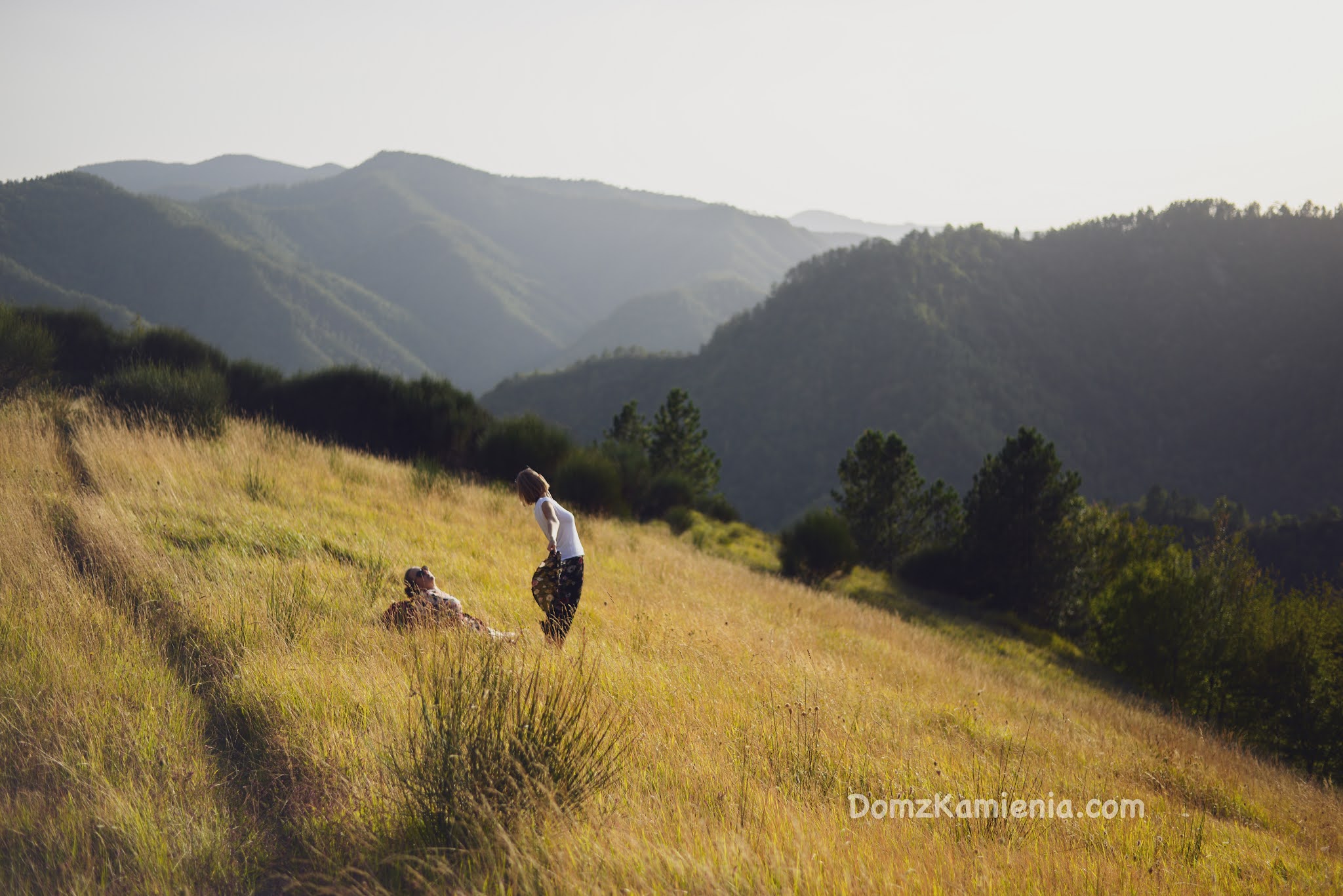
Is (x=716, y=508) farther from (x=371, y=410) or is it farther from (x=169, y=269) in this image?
(x=169, y=269)

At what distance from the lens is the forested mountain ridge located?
4882 inches

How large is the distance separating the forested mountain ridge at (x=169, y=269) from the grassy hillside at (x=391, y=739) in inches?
4596

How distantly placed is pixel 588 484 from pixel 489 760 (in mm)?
13656

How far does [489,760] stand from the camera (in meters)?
2.58

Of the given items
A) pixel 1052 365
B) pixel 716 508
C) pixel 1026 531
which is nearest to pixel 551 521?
pixel 1026 531

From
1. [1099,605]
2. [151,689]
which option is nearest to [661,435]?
[1099,605]

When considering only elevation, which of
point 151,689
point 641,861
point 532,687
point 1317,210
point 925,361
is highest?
point 1317,210

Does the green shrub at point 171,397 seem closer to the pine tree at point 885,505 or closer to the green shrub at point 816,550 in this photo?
the green shrub at point 816,550

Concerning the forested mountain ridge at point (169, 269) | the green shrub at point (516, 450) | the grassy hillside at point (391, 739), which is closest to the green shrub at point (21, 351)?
the grassy hillside at point (391, 739)

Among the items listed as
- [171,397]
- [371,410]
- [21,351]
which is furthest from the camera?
[371,410]

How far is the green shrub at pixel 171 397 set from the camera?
10.4 meters

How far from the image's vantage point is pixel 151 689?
10.8 feet

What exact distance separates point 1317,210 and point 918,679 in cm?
15372

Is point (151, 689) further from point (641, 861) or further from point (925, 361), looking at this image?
point (925, 361)
